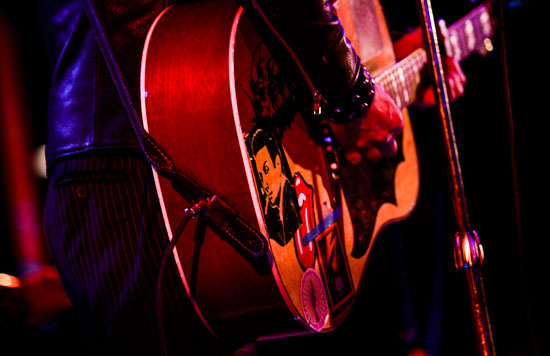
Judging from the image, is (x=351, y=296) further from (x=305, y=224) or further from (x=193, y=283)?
(x=193, y=283)

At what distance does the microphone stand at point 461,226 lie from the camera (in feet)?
2.54

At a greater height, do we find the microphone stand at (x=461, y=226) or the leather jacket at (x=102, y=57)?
the leather jacket at (x=102, y=57)

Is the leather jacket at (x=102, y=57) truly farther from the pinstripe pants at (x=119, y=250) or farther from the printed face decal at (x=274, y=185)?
the printed face decal at (x=274, y=185)

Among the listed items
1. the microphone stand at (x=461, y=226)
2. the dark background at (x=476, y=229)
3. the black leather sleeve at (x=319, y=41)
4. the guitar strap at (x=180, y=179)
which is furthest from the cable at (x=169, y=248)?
the dark background at (x=476, y=229)

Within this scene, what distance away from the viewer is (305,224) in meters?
0.90

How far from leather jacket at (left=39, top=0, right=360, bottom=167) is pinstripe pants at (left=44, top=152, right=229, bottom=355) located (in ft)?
0.15

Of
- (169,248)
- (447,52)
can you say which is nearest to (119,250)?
(169,248)

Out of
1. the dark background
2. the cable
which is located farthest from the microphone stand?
the dark background

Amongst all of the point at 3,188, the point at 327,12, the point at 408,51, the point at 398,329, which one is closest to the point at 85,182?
the point at 327,12

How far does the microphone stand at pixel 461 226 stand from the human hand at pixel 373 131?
0.18 m

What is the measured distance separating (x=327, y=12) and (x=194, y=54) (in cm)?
26

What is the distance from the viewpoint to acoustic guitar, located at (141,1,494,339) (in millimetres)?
786

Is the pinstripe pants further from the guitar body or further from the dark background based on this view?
the dark background

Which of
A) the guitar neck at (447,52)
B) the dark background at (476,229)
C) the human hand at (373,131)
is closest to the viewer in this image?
the human hand at (373,131)
